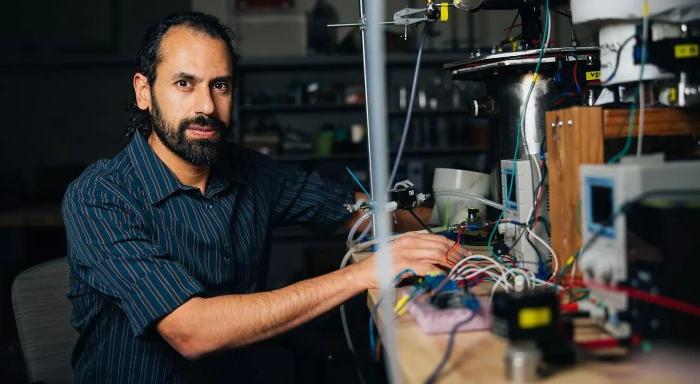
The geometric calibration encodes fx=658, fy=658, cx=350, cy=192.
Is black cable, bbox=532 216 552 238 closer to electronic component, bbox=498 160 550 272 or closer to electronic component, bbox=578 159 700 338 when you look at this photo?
electronic component, bbox=498 160 550 272

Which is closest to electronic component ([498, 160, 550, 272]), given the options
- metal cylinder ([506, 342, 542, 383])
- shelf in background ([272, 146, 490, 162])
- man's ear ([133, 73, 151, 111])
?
metal cylinder ([506, 342, 542, 383])

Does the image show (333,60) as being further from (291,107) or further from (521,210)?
(521,210)

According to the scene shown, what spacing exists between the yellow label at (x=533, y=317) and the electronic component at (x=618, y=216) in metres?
0.12

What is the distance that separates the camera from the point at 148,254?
125 cm

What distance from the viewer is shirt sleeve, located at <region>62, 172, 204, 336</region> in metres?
1.18

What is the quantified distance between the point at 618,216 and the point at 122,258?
2.87ft

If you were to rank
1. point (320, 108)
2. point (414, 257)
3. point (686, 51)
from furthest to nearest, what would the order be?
point (320, 108), point (414, 257), point (686, 51)

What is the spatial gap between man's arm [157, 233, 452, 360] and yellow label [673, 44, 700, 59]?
1.60 ft

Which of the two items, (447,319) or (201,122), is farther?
(201,122)

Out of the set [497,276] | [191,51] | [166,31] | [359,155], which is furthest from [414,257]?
[359,155]

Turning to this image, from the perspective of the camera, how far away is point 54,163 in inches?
208

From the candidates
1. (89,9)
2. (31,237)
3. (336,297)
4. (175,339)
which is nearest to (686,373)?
(336,297)

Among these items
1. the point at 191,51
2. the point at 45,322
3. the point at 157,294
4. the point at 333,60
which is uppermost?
the point at 333,60

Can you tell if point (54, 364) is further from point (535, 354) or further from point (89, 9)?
point (89, 9)
